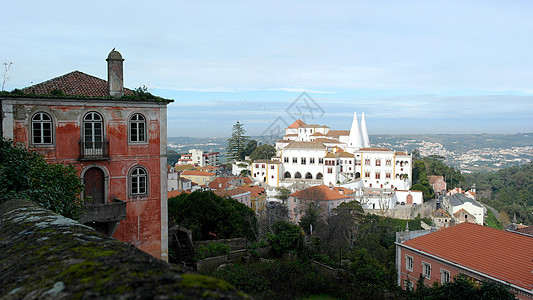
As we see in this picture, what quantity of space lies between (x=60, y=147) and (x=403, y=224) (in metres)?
40.4

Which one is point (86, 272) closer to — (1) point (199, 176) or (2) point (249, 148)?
(1) point (199, 176)

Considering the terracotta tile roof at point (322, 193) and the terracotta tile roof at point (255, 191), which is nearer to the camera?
the terracotta tile roof at point (322, 193)

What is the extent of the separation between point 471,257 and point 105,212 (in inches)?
507

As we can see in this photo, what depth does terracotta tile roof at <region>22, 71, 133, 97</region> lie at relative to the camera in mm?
12938

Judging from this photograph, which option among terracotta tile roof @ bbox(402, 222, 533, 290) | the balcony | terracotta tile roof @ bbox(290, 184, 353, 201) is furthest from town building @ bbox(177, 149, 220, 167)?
the balcony

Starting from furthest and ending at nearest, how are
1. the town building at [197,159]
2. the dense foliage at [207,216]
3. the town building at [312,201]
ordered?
the town building at [197,159], the town building at [312,201], the dense foliage at [207,216]

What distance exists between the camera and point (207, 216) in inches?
887

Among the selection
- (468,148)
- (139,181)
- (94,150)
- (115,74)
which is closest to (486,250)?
(139,181)

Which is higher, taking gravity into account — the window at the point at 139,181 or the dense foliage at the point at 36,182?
the dense foliage at the point at 36,182

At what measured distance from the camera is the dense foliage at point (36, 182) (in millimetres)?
7223

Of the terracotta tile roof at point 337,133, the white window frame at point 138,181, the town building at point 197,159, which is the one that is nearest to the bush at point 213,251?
the white window frame at point 138,181

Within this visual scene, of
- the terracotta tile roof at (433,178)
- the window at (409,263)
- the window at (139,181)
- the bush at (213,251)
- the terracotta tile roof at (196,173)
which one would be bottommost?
the terracotta tile roof at (433,178)

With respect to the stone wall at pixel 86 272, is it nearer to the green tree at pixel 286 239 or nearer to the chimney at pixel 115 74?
the chimney at pixel 115 74

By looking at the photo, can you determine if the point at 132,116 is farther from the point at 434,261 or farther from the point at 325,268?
the point at 434,261
